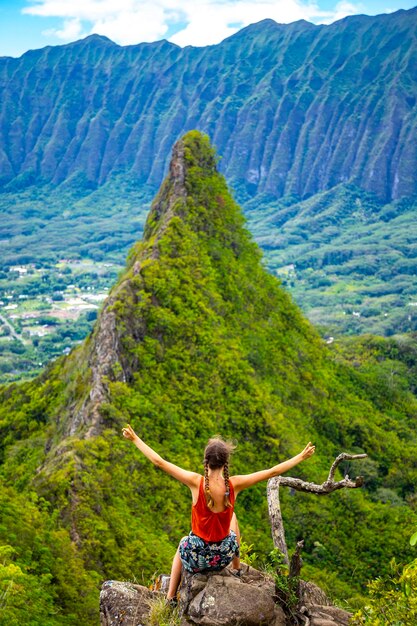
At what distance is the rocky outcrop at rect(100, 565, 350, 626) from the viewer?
10.7 metres

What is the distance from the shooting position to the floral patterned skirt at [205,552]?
1091cm

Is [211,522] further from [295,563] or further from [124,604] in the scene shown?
[124,604]

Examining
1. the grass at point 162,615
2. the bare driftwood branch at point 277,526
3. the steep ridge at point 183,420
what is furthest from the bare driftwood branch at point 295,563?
the steep ridge at point 183,420

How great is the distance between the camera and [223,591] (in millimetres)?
11016

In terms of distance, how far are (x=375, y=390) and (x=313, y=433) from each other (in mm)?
14700

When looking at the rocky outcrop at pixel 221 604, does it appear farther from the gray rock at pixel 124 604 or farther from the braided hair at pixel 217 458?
the braided hair at pixel 217 458

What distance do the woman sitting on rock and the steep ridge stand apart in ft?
20.3

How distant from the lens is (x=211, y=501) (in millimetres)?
10555

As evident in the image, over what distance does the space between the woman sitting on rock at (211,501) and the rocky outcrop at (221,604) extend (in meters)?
0.30

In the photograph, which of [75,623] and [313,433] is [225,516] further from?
[313,433]

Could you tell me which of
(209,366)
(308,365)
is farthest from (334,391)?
(209,366)

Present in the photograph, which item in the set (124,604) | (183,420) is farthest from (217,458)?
(183,420)

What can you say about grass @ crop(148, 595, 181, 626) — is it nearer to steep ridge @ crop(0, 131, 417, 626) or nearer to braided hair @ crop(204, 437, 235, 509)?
braided hair @ crop(204, 437, 235, 509)

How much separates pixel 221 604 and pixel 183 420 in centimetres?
2297
